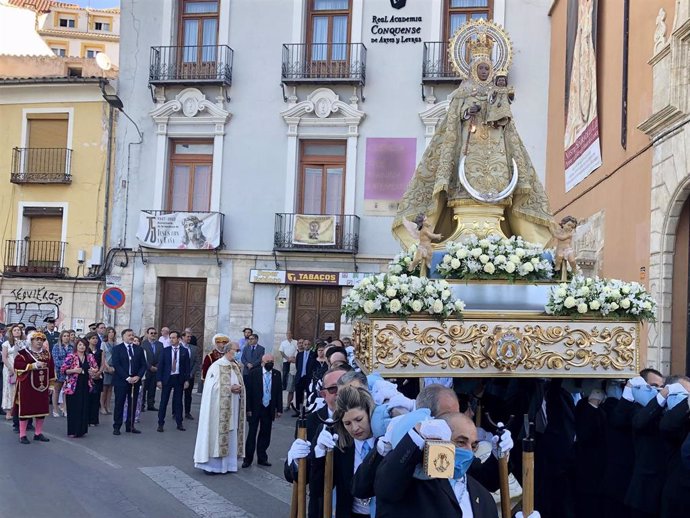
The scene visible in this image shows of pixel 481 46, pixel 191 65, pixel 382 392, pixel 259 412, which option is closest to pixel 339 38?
pixel 191 65

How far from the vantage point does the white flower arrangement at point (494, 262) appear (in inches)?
225

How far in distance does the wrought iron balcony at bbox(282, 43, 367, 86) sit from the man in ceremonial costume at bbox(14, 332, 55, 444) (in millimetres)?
10718

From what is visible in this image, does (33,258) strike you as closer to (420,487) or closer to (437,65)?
(437,65)

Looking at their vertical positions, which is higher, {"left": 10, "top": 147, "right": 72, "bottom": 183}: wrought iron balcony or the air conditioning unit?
{"left": 10, "top": 147, "right": 72, "bottom": 183}: wrought iron balcony

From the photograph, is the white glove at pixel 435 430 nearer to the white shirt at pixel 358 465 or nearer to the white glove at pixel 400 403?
the white glove at pixel 400 403

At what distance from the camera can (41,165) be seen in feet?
72.6

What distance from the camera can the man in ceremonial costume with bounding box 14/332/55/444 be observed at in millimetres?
11641

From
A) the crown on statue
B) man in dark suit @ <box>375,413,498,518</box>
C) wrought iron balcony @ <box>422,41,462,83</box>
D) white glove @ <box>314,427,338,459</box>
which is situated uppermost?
wrought iron balcony @ <box>422,41,462,83</box>

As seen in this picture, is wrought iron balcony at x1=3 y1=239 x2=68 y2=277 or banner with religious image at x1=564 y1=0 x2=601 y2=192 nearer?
banner with religious image at x1=564 y1=0 x2=601 y2=192

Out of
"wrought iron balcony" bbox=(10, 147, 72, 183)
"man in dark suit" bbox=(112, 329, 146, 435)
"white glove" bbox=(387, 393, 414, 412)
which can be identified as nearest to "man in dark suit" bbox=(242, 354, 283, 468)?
"man in dark suit" bbox=(112, 329, 146, 435)

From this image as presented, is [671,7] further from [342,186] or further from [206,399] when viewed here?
[342,186]

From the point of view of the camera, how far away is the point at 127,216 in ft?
70.3

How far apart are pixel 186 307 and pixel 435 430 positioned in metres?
18.6

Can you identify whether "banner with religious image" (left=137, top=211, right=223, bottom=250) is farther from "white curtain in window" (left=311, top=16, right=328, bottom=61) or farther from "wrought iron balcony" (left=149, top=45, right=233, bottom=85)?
"white curtain in window" (left=311, top=16, right=328, bottom=61)
